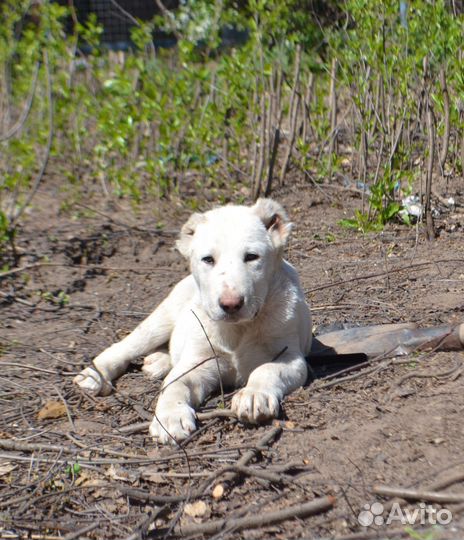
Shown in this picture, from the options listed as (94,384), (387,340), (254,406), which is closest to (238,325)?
(254,406)

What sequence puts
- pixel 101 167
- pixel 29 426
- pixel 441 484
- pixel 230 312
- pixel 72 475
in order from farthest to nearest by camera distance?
1. pixel 101 167
2. pixel 29 426
3. pixel 230 312
4. pixel 72 475
5. pixel 441 484

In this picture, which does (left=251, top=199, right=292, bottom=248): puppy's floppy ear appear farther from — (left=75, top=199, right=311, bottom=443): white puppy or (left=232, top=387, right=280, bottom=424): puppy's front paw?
(left=232, top=387, right=280, bottom=424): puppy's front paw

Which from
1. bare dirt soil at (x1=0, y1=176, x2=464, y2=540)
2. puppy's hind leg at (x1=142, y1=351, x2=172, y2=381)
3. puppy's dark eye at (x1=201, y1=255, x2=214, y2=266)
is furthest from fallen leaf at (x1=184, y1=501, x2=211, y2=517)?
puppy's hind leg at (x1=142, y1=351, x2=172, y2=381)

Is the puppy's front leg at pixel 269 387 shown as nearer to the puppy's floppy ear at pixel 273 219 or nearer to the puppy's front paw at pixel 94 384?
the puppy's floppy ear at pixel 273 219

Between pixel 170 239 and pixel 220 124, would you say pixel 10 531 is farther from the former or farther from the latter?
pixel 220 124

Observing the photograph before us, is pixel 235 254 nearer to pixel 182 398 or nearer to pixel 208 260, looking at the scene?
pixel 208 260

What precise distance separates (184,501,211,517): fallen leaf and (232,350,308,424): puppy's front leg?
22.3 inches

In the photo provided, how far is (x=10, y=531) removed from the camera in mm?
3266

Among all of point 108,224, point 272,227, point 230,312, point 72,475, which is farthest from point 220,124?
point 72,475

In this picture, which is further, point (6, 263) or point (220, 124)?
point (220, 124)

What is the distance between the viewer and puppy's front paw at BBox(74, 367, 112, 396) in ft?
15.4

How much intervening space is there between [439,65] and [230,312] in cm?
369

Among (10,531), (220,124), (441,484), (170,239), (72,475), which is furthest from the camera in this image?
(220,124)

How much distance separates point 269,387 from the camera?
3.90 metres
